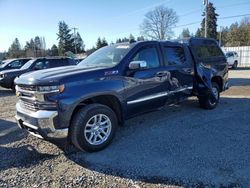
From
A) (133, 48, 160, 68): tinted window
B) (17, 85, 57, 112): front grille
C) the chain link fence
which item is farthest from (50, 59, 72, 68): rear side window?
the chain link fence

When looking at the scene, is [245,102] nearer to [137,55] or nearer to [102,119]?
[137,55]

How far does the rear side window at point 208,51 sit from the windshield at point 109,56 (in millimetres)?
2620

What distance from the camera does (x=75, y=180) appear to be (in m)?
3.71

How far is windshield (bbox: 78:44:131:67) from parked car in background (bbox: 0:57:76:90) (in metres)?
7.85

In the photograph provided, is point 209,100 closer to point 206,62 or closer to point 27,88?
point 206,62

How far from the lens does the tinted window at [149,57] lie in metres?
5.41

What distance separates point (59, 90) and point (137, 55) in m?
1.95

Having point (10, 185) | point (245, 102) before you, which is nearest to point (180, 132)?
point (10, 185)

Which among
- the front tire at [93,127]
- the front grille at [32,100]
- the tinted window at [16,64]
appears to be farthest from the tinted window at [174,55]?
the tinted window at [16,64]

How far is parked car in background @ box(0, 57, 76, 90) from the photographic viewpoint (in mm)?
12367

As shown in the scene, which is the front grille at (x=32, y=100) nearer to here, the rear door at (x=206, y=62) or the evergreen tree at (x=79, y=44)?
the rear door at (x=206, y=62)

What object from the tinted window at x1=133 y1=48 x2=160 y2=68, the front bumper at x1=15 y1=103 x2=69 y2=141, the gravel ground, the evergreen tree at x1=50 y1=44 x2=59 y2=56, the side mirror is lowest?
the gravel ground

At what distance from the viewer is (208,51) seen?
7652 mm

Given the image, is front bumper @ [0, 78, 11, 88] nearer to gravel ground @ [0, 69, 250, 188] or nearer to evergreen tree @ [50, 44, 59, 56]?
gravel ground @ [0, 69, 250, 188]
